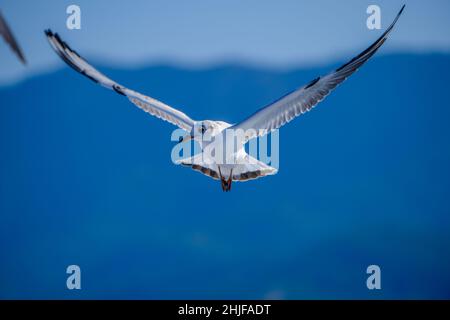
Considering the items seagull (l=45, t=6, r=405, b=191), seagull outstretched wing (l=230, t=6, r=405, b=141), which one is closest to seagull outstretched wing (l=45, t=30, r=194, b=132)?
seagull (l=45, t=6, r=405, b=191)

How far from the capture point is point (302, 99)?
3.49 m

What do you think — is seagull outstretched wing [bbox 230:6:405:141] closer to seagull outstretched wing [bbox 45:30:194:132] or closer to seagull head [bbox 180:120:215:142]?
seagull head [bbox 180:120:215:142]

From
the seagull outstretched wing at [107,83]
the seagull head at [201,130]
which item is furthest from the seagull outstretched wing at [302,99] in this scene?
the seagull outstretched wing at [107,83]

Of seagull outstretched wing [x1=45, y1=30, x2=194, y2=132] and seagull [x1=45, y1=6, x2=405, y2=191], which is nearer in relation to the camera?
seagull [x1=45, y1=6, x2=405, y2=191]

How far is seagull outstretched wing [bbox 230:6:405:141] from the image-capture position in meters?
3.40

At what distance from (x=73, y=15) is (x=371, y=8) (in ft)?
6.71

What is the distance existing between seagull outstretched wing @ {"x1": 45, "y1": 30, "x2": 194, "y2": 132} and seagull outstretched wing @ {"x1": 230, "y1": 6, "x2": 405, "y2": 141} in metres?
0.38

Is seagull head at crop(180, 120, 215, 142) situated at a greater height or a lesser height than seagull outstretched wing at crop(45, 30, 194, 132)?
lesser

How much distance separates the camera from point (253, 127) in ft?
11.7

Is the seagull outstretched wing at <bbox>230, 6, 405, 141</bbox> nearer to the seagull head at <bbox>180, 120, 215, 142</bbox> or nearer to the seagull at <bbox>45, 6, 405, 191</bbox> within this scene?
the seagull at <bbox>45, 6, 405, 191</bbox>

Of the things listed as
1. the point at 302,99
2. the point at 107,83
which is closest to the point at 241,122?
the point at 302,99
